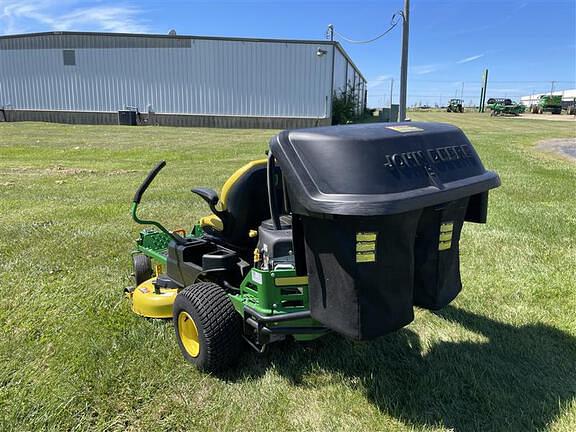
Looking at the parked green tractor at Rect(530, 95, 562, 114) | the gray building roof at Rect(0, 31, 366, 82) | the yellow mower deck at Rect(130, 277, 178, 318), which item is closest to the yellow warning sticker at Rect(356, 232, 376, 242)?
the yellow mower deck at Rect(130, 277, 178, 318)

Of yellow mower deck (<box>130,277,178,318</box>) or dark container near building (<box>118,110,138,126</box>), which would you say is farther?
dark container near building (<box>118,110,138,126</box>)

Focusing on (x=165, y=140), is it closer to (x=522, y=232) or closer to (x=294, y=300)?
(x=522, y=232)

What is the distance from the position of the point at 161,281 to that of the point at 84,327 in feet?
1.86

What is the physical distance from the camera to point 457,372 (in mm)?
2711

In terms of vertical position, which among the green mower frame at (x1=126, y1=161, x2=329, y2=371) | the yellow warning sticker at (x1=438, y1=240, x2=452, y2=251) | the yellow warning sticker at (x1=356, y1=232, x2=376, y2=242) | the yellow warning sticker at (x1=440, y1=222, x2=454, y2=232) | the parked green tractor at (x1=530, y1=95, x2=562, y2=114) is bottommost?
the green mower frame at (x1=126, y1=161, x2=329, y2=371)

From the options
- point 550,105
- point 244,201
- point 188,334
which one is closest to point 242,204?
point 244,201

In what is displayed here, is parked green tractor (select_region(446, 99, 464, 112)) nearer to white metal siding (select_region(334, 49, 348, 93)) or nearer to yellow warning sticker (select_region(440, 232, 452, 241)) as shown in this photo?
white metal siding (select_region(334, 49, 348, 93))

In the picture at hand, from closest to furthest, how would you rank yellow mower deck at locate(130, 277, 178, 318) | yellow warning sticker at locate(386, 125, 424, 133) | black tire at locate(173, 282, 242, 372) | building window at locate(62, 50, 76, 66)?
1. yellow warning sticker at locate(386, 125, 424, 133)
2. black tire at locate(173, 282, 242, 372)
3. yellow mower deck at locate(130, 277, 178, 318)
4. building window at locate(62, 50, 76, 66)

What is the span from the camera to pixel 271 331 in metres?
2.35

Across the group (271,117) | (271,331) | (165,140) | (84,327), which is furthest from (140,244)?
(271,117)

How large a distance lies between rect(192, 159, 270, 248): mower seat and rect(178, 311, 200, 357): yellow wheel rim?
54cm

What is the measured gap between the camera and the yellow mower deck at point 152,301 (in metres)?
3.20

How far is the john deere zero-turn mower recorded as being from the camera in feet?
6.37

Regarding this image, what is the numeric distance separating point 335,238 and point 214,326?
954 mm
